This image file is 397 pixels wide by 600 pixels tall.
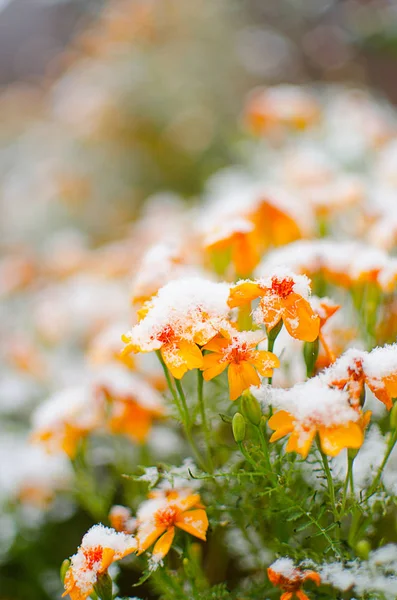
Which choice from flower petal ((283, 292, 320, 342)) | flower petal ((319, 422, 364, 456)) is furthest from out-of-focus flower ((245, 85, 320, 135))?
flower petal ((319, 422, 364, 456))

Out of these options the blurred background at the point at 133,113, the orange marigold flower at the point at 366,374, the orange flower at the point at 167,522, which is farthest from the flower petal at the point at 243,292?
the blurred background at the point at 133,113

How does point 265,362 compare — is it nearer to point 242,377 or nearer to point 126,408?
point 242,377

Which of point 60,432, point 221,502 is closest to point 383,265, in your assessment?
point 221,502

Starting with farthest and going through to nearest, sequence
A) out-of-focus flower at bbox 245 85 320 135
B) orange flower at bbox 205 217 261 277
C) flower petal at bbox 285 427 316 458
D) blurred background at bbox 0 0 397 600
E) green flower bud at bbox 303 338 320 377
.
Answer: blurred background at bbox 0 0 397 600, out-of-focus flower at bbox 245 85 320 135, orange flower at bbox 205 217 261 277, green flower bud at bbox 303 338 320 377, flower petal at bbox 285 427 316 458

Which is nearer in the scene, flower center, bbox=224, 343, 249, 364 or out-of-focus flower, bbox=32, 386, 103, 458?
flower center, bbox=224, 343, 249, 364

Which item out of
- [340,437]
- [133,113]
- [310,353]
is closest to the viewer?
[340,437]

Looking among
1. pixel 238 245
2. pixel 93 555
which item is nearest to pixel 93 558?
pixel 93 555

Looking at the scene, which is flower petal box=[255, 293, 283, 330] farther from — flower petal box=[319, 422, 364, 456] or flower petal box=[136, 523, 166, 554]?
flower petal box=[136, 523, 166, 554]

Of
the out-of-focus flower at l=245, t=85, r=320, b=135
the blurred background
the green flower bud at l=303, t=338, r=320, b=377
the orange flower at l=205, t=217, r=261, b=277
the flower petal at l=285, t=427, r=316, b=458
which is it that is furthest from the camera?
the blurred background
